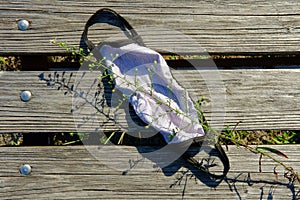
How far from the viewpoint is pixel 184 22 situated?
1.76m

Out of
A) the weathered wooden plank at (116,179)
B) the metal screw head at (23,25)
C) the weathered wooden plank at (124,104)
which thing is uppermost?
the metal screw head at (23,25)

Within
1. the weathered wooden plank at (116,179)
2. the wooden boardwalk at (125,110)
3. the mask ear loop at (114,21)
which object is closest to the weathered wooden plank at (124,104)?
the wooden boardwalk at (125,110)

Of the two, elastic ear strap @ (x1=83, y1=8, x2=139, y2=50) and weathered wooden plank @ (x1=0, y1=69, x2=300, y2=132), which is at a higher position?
elastic ear strap @ (x1=83, y1=8, x2=139, y2=50)

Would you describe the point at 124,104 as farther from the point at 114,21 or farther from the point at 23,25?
the point at 23,25

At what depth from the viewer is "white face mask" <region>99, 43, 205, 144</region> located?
1.72 metres

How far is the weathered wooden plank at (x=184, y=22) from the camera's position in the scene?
175 centimetres

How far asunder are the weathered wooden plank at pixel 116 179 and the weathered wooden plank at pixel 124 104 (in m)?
0.12

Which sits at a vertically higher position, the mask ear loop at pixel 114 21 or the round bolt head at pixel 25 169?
the mask ear loop at pixel 114 21

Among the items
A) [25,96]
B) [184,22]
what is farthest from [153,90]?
[25,96]

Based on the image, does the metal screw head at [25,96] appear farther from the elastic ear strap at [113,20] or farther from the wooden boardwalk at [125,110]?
the elastic ear strap at [113,20]

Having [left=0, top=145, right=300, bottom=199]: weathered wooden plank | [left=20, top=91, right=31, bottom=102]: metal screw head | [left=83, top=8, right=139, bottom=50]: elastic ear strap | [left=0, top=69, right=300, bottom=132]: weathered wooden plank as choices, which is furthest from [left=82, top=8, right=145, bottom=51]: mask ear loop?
[left=0, top=145, right=300, bottom=199]: weathered wooden plank

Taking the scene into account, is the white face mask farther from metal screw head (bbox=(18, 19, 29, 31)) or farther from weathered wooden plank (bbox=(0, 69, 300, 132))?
metal screw head (bbox=(18, 19, 29, 31))

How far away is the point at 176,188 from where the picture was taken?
1.73m

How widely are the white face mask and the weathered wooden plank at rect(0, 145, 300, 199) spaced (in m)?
0.17
